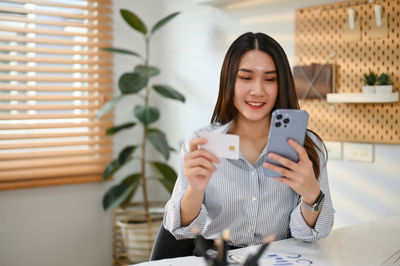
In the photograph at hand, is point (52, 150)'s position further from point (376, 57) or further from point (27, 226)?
point (376, 57)

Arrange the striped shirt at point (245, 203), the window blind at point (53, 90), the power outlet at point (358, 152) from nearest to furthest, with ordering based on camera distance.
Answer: the striped shirt at point (245, 203), the power outlet at point (358, 152), the window blind at point (53, 90)

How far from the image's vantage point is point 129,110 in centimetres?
354

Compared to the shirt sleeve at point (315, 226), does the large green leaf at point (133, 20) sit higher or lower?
higher

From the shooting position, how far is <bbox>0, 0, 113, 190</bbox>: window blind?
3041 millimetres

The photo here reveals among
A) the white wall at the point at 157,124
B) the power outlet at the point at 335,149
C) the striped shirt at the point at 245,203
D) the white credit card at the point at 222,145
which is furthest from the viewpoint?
the white wall at the point at 157,124

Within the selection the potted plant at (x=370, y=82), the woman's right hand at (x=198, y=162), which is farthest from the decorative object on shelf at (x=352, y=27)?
the woman's right hand at (x=198, y=162)

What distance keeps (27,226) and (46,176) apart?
1.09 feet

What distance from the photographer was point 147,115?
123 inches

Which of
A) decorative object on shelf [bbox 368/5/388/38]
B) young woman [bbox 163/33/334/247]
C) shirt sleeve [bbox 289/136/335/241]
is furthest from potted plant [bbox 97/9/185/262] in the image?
shirt sleeve [bbox 289/136/335/241]

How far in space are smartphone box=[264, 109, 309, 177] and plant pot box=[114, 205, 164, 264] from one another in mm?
1924

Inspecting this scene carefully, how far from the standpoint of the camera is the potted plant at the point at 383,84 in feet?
7.24

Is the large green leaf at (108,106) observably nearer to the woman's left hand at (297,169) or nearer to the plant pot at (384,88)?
the plant pot at (384,88)

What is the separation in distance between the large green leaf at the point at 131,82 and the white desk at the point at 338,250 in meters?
1.74

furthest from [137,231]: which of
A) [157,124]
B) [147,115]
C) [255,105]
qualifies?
[255,105]
